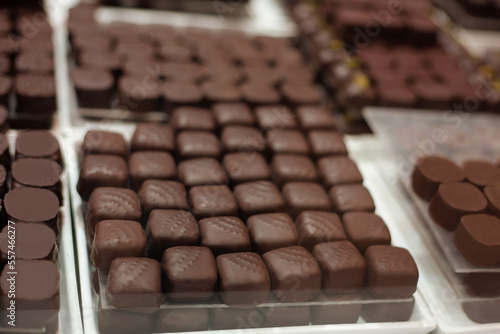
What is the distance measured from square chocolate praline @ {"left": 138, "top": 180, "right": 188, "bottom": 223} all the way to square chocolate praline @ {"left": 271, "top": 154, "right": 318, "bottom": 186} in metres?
0.44

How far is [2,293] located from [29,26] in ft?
6.28

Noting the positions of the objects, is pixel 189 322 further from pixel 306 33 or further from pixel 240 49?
pixel 306 33

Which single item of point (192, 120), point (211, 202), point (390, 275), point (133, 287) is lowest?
point (390, 275)

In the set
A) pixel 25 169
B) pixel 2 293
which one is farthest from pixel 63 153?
pixel 2 293

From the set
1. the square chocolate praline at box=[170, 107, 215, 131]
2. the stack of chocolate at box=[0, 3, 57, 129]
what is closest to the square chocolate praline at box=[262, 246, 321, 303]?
the square chocolate praline at box=[170, 107, 215, 131]

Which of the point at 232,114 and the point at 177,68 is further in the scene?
the point at 177,68

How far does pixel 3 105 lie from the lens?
7.94 feet

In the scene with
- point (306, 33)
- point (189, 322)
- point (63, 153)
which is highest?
point (306, 33)

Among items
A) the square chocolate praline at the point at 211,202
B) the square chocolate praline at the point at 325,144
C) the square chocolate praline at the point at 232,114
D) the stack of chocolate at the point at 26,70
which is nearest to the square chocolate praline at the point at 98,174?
the square chocolate praline at the point at 211,202

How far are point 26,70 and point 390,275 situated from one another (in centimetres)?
193

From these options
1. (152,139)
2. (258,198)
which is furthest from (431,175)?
(152,139)

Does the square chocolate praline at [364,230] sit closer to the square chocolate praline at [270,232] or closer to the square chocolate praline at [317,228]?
the square chocolate praline at [317,228]

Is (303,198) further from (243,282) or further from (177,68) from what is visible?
(177,68)

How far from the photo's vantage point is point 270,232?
1.95m
